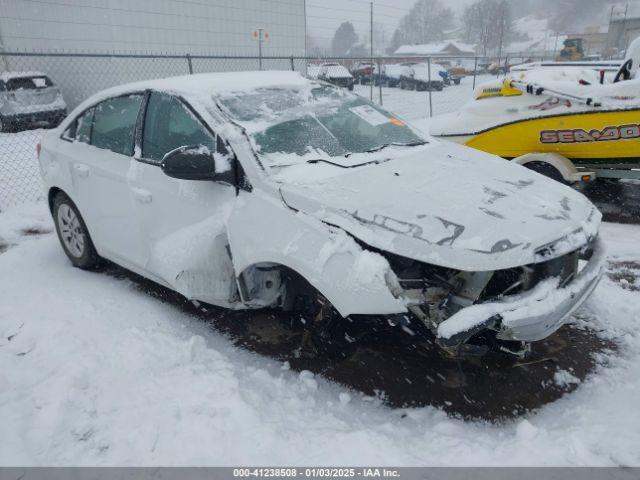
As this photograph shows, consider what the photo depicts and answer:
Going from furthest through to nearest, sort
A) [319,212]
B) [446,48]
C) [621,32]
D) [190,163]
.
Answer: [446,48] → [621,32] → [190,163] → [319,212]

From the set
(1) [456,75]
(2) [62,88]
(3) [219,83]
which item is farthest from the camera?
(1) [456,75]

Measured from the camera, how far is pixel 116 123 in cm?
382

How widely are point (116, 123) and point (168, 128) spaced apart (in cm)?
72


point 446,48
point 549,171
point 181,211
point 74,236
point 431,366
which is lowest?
point 431,366

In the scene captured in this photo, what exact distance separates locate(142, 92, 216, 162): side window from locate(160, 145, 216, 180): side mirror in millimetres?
263

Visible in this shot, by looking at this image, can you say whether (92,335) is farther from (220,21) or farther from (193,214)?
(220,21)

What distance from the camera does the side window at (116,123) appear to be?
11.9 feet

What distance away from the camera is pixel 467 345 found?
2449mm

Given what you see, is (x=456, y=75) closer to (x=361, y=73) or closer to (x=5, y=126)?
(x=361, y=73)

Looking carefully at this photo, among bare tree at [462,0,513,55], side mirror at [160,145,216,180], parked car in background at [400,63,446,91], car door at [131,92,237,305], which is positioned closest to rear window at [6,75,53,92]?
car door at [131,92,237,305]

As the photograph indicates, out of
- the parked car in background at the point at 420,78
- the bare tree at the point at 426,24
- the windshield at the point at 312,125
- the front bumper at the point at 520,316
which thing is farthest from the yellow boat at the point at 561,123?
the bare tree at the point at 426,24

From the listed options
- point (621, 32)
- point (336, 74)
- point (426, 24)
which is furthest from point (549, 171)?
point (426, 24)

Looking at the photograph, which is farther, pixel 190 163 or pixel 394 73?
pixel 394 73

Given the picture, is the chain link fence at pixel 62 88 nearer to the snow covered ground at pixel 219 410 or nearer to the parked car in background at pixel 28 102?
the parked car in background at pixel 28 102
